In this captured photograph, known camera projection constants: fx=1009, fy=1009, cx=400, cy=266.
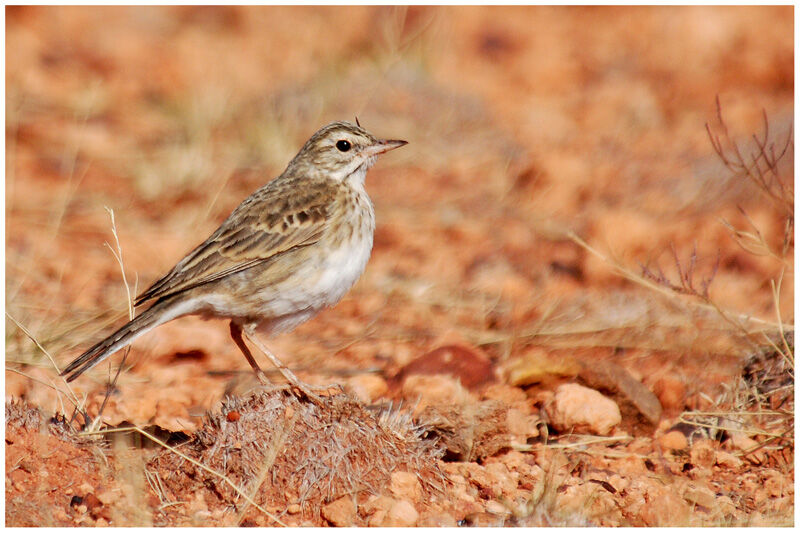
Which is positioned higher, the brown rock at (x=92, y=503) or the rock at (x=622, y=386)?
the brown rock at (x=92, y=503)

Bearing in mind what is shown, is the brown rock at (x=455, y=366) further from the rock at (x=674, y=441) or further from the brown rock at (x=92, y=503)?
the brown rock at (x=92, y=503)

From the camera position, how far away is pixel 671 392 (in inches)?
248

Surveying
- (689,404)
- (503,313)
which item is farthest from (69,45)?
(689,404)

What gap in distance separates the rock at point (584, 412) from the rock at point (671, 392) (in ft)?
1.58

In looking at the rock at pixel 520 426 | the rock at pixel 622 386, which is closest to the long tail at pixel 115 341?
the rock at pixel 520 426

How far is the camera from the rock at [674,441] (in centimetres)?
575

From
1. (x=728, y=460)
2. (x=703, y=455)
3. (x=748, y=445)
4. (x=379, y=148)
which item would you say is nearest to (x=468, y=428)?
(x=703, y=455)

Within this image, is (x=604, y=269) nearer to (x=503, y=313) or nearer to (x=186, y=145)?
(x=503, y=313)

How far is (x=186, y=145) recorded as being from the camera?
10.3 meters

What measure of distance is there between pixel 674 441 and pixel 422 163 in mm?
5392

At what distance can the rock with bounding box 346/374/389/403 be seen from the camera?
634cm

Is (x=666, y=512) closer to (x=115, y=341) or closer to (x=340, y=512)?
(x=340, y=512)

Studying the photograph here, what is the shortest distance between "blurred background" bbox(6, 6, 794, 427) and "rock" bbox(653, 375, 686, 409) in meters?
0.41

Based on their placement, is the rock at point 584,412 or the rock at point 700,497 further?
the rock at point 584,412
